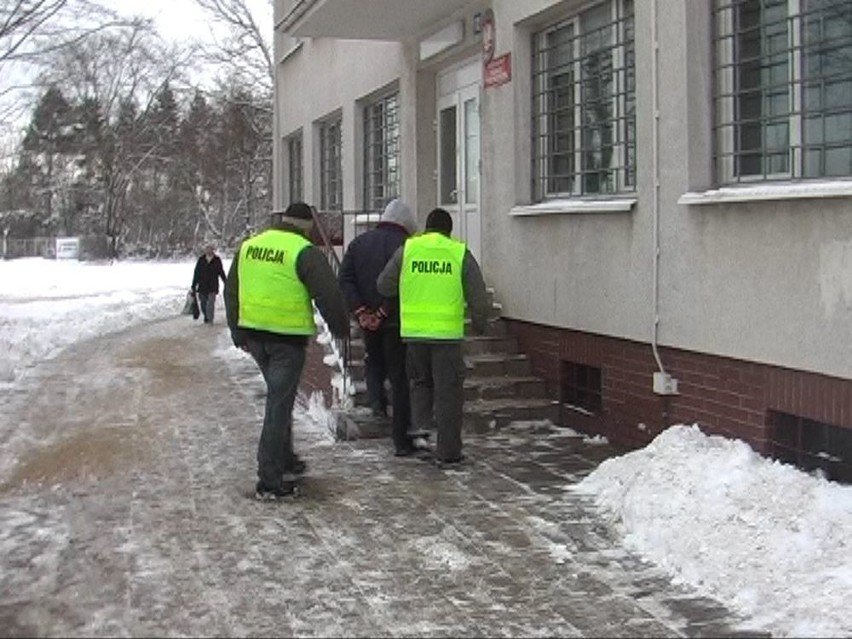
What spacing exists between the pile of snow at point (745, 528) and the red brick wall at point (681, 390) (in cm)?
33

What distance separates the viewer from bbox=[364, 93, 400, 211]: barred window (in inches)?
602

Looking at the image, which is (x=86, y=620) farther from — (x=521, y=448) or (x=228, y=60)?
(x=228, y=60)

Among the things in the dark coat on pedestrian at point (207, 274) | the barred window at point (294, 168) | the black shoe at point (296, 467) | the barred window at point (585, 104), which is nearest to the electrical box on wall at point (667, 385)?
the barred window at point (585, 104)

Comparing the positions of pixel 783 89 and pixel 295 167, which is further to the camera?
pixel 295 167

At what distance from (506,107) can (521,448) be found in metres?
3.46

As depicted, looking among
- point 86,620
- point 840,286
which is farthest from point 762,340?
point 86,620

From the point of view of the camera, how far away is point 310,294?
7559mm

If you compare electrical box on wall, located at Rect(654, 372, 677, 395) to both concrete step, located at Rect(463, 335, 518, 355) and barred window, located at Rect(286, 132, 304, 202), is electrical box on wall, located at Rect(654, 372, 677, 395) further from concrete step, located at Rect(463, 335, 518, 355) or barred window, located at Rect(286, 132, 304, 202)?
barred window, located at Rect(286, 132, 304, 202)

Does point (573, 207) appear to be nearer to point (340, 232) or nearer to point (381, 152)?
point (340, 232)

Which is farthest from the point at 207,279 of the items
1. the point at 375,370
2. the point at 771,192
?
the point at 771,192

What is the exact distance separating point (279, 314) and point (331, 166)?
12.3 meters

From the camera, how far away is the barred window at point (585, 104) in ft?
29.6

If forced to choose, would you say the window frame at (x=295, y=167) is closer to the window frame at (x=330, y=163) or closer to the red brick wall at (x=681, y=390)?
the window frame at (x=330, y=163)

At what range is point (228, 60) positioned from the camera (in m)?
44.2
